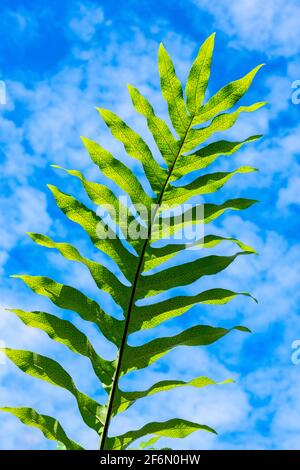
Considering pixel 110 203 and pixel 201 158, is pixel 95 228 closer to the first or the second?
pixel 110 203

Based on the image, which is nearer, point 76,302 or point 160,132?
point 76,302

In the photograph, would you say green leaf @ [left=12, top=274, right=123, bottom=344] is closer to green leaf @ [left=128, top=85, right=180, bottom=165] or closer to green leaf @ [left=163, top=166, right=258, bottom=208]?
green leaf @ [left=163, top=166, right=258, bottom=208]

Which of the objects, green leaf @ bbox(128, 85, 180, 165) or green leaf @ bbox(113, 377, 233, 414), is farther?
green leaf @ bbox(128, 85, 180, 165)

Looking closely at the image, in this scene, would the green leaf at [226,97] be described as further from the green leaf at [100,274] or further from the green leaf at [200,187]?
the green leaf at [100,274]

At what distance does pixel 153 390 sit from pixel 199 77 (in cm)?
93

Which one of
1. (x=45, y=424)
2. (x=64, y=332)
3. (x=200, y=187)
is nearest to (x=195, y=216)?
(x=200, y=187)

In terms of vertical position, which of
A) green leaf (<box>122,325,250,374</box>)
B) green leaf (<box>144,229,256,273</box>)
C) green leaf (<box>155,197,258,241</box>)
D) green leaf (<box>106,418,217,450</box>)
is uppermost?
green leaf (<box>155,197,258,241</box>)

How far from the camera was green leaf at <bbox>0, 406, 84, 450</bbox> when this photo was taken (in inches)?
66.4

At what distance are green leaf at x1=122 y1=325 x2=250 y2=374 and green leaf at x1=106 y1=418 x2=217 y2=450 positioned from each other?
177 millimetres

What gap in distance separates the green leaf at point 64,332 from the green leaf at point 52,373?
70mm

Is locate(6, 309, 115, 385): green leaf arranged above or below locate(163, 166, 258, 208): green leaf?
below

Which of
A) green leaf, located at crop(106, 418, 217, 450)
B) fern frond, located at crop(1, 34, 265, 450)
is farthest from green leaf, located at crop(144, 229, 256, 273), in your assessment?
green leaf, located at crop(106, 418, 217, 450)

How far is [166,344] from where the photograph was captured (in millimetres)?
1784
